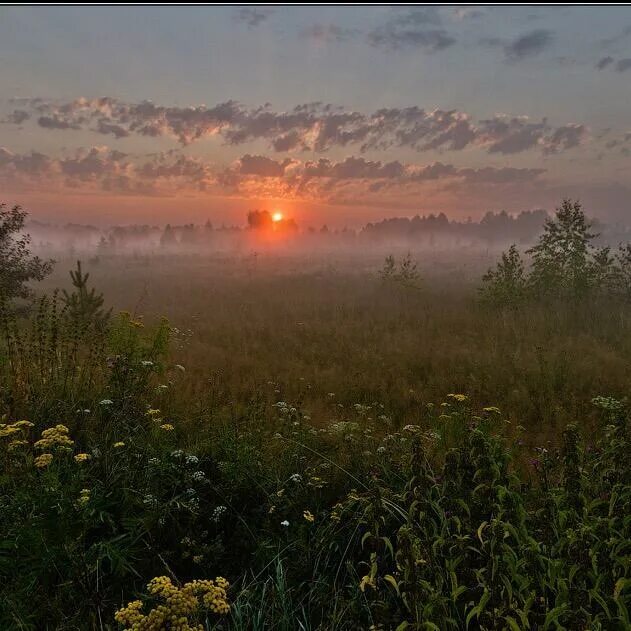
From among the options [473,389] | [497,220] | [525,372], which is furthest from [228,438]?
[497,220]

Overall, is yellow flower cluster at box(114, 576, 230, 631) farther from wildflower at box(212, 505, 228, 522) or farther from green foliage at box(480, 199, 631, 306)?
green foliage at box(480, 199, 631, 306)

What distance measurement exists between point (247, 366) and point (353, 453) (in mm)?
6203

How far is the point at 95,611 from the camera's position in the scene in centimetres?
272

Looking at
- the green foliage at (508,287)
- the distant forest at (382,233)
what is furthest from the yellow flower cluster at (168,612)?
the distant forest at (382,233)

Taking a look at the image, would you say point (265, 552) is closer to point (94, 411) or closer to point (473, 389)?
point (94, 411)

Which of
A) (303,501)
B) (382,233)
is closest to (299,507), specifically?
(303,501)

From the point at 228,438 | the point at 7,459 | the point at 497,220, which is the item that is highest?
the point at 497,220

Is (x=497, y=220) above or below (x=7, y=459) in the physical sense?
above

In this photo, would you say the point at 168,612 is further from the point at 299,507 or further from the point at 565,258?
the point at 565,258

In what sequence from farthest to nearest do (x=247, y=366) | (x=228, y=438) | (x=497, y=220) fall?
(x=497, y=220) < (x=247, y=366) < (x=228, y=438)

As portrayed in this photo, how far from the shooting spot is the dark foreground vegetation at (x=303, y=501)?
2.64 metres

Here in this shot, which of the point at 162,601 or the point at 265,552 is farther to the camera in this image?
the point at 265,552

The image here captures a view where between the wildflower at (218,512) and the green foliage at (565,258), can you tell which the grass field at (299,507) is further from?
the green foliage at (565,258)

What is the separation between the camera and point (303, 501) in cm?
396
